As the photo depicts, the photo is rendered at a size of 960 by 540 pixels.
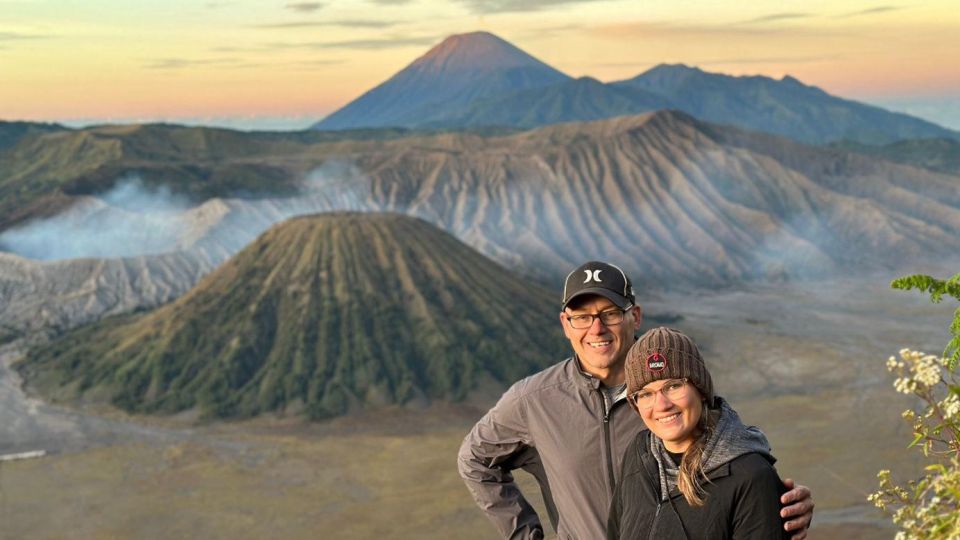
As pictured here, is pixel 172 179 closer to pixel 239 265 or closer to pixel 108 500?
pixel 239 265

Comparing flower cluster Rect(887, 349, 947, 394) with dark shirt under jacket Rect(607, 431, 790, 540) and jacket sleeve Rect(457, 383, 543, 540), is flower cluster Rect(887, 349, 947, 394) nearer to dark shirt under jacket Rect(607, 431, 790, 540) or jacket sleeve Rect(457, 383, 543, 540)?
dark shirt under jacket Rect(607, 431, 790, 540)

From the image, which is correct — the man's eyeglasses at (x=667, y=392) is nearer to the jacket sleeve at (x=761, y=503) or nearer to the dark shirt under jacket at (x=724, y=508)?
the dark shirt under jacket at (x=724, y=508)

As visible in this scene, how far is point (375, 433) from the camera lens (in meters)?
47.6

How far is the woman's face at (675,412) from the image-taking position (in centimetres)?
439

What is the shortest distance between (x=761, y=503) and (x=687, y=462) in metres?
0.34

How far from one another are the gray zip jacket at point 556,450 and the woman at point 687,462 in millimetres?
726

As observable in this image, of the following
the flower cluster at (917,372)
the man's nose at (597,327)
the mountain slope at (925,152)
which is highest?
the flower cluster at (917,372)

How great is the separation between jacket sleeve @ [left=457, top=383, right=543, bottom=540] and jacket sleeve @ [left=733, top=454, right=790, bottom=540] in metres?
2.08

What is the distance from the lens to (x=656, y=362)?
441 cm

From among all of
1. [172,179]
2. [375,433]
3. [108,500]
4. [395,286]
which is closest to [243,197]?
[172,179]

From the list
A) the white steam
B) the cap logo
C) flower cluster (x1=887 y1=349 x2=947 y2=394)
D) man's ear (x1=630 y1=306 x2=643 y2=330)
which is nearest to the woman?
the cap logo

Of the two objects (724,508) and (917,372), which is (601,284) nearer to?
(724,508)

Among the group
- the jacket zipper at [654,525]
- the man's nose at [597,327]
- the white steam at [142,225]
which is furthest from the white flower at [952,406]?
the white steam at [142,225]

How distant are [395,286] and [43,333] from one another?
80.8 ft
